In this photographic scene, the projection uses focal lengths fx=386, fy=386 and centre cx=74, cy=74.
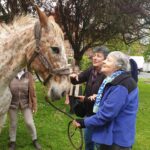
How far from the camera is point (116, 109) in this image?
3953mm

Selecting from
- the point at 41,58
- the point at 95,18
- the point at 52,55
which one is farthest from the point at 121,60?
the point at 95,18

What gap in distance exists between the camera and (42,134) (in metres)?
8.10

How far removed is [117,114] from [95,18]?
8.85 meters

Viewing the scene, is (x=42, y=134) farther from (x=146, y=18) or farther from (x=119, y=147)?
(x=146, y=18)

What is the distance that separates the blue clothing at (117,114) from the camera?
13.0 feet

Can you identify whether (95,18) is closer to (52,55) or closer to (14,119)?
(14,119)

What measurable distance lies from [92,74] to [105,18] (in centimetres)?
699

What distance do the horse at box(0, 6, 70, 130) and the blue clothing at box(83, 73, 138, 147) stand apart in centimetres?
52

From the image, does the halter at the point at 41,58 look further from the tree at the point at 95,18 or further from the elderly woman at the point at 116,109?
the tree at the point at 95,18

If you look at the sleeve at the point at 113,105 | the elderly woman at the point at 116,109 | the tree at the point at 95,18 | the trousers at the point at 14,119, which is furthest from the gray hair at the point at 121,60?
the tree at the point at 95,18

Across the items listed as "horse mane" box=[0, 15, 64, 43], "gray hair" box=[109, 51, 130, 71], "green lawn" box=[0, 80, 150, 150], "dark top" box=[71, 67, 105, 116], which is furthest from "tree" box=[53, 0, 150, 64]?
"gray hair" box=[109, 51, 130, 71]

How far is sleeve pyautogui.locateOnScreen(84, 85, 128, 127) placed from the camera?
3.94 metres

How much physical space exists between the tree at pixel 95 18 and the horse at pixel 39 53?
25.6 feet

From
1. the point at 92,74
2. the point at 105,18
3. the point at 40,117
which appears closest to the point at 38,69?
the point at 92,74
